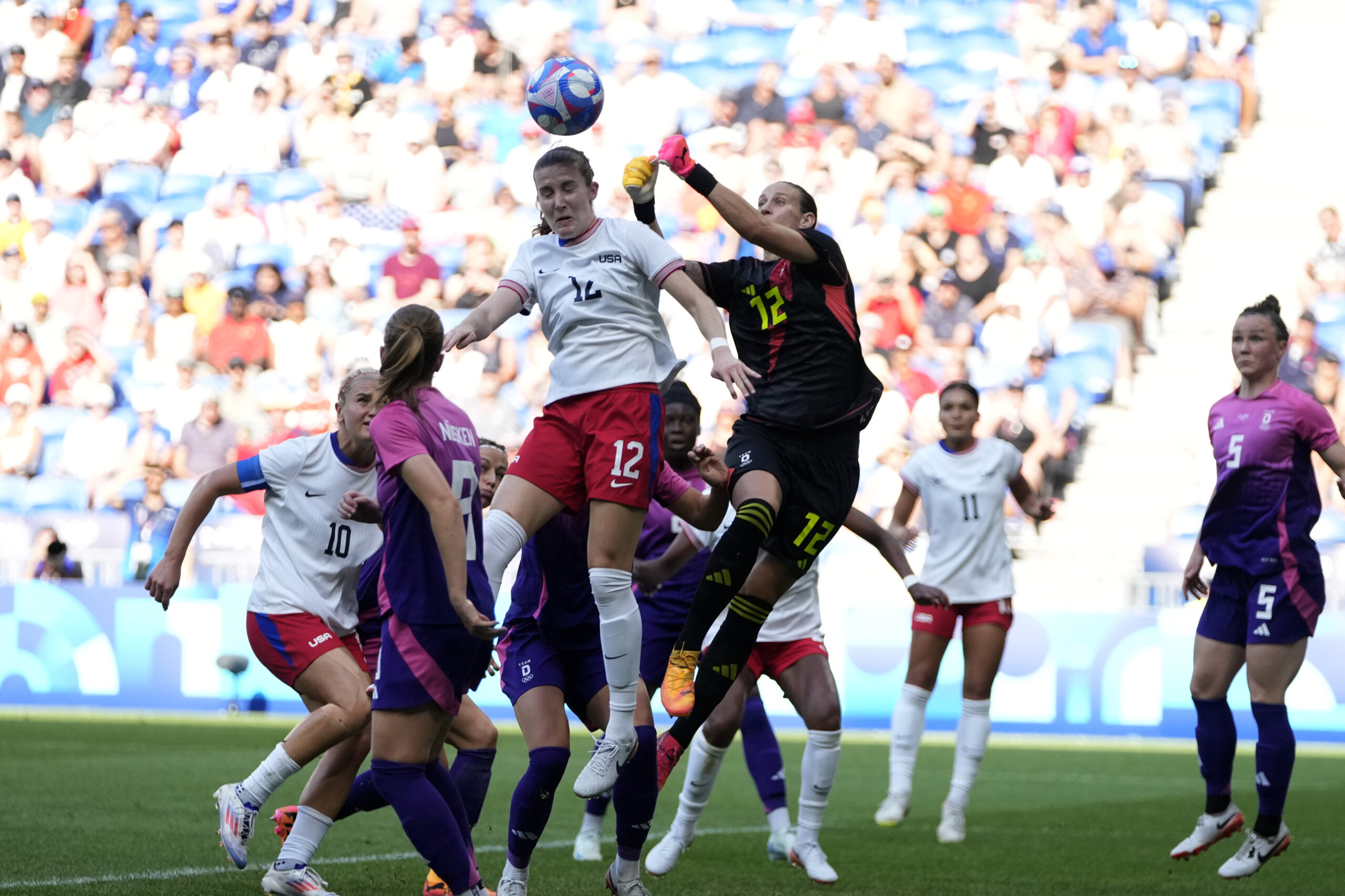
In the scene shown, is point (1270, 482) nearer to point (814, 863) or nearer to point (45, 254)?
point (814, 863)

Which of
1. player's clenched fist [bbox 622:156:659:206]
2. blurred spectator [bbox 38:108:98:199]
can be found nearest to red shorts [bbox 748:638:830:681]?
player's clenched fist [bbox 622:156:659:206]

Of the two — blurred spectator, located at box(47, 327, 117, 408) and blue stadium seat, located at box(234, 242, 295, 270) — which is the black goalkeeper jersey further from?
blue stadium seat, located at box(234, 242, 295, 270)

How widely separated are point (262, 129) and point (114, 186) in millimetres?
2060

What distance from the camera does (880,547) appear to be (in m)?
7.51

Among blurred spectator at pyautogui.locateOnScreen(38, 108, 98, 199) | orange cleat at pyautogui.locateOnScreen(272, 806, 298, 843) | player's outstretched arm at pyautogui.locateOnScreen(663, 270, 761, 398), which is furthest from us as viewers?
blurred spectator at pyautogui.locateOnScreen(38, 108, 98, 199)

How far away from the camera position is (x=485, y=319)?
5.94 metres

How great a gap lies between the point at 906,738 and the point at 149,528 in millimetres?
9645

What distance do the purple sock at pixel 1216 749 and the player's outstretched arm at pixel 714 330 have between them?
10.2 feet

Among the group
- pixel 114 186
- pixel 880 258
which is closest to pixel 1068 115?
pixel 880 258

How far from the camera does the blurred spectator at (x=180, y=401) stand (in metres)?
18.6

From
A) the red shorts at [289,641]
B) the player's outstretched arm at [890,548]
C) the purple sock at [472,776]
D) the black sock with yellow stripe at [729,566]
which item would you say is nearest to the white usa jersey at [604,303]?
the black sock with yellow stripe at [729,566]

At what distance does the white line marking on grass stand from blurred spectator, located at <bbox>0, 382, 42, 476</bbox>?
12265mm

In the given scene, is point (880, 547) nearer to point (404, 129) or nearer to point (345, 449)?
point (345, 449)

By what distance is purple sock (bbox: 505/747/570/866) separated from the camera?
597 cm
